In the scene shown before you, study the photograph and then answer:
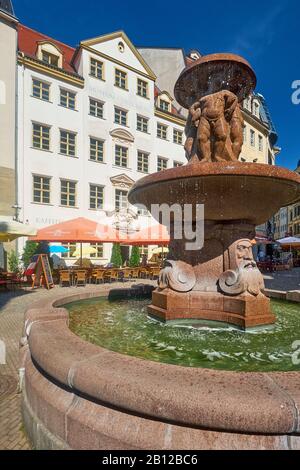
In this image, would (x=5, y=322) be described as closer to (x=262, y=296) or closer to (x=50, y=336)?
(x=50, y=336)

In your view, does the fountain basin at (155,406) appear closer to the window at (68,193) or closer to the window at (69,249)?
the window at (69,249)

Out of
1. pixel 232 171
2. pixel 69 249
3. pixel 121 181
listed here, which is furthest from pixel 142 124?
pixel 232 171

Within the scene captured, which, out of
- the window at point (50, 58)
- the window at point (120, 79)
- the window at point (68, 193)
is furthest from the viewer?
A: the window at point (120, 79)

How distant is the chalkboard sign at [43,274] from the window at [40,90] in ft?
48.1

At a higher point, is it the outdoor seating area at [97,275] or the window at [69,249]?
the window at [69,249]

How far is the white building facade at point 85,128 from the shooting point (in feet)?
75.6

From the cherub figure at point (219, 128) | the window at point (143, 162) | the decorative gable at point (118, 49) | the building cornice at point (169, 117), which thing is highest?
the decorative gable at point (118, 49)

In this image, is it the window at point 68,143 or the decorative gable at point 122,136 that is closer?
the window at point 68,143

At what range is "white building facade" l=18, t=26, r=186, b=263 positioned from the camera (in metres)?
23.0

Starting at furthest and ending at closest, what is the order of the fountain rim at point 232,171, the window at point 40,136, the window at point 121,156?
the window at point 121,156 → the window at point 40,136 → the fountain rim at point 232,171

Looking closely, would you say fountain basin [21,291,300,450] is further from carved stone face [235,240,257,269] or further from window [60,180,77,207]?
window [60,180,77,207]

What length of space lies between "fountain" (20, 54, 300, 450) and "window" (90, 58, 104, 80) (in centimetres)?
2343

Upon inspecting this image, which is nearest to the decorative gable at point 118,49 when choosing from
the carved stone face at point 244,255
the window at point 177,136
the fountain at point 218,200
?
the window at point 177,136

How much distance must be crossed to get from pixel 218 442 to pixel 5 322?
7128mm
